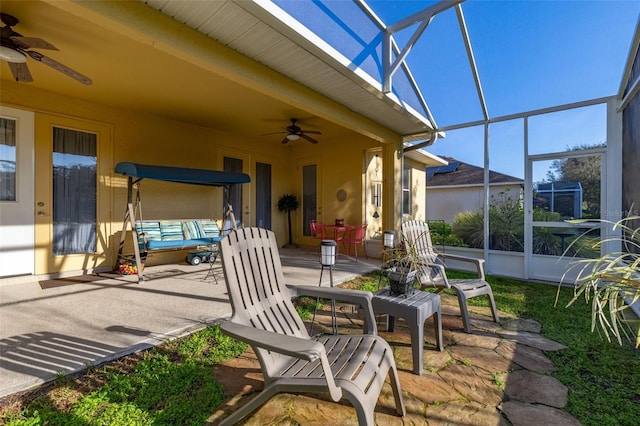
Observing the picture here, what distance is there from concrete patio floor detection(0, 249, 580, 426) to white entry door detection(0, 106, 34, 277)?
432 mm

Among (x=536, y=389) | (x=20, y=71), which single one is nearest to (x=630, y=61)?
(x=536, y=389)

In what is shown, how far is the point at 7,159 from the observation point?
453cm

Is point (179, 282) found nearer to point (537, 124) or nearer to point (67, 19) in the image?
point (67, 19)

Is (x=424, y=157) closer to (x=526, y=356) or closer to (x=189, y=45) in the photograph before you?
(x=526, y=356)

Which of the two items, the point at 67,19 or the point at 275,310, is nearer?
the point at 275,310

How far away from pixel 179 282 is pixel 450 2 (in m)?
5.43

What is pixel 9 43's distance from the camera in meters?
2.93

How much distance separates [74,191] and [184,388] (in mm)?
4941

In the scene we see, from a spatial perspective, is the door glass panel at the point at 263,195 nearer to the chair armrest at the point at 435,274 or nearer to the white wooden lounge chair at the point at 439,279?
the white wooden lounge chair at the point at 439,279

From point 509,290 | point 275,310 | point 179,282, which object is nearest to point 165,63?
point 179,282

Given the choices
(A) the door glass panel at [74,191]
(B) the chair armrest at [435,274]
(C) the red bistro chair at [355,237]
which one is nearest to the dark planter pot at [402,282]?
(B) the chair armrest at [435,274]

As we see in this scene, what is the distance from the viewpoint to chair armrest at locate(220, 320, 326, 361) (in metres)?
1.33

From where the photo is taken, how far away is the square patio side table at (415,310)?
7.50 ft

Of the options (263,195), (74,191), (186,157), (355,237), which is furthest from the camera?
(263,195)
